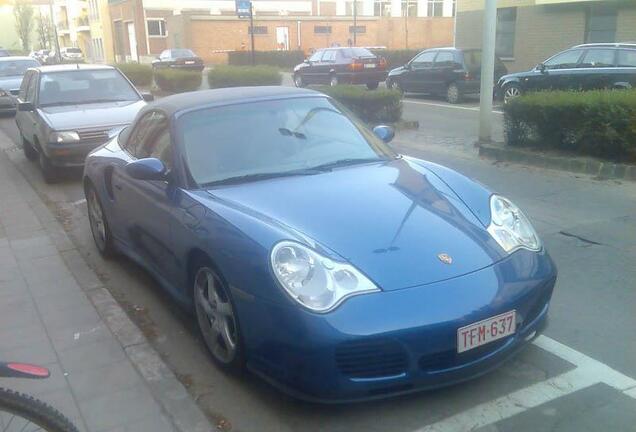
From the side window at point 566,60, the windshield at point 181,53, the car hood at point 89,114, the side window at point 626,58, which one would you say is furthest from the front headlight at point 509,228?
the windshield at point 181,53

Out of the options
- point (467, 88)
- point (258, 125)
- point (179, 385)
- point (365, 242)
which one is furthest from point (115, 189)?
point (467, 88)

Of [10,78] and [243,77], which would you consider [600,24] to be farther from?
[10,78]

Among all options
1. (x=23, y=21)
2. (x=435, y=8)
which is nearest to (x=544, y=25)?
(x=435, y=8)

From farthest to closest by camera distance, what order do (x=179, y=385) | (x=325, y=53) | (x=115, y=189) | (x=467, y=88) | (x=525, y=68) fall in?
(x=325, y=53)
(x=525, y=68)
(x=467, y=88)
(x=115, y=189)
(x=179, y=385)

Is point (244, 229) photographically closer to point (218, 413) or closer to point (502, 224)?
point (218, 413)

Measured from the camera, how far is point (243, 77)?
2095cm

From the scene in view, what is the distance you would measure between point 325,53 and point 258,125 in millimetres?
21424

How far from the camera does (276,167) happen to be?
175 inches

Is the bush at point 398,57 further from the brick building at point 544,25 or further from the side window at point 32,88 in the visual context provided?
the side window at point 32,88

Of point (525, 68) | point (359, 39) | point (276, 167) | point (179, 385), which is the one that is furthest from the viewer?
point (359, 39)

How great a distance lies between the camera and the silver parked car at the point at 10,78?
59.6 feet

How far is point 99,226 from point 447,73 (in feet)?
47.5

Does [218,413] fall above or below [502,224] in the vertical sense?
below

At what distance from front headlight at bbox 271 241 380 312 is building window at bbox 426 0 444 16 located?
66.1 m
